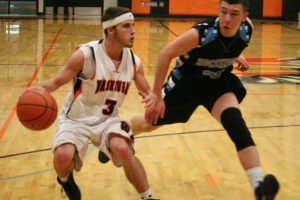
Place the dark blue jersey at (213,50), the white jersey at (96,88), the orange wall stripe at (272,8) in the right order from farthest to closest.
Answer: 1. the orange wall stripe at (272,8)
2. the white jersey at (96,88)
3. the dark blue jersey at (213,50)

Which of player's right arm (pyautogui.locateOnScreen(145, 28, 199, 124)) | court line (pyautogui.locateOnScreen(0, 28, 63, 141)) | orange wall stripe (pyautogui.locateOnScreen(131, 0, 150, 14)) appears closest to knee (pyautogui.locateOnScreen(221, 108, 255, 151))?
player's right arm (pyautogui.locateOnScreen(145, 28, 199, 124))

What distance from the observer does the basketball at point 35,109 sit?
353 centimetres

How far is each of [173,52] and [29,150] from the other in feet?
7.49

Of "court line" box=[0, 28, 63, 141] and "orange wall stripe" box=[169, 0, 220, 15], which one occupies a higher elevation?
"orange wall stripe" box=[169, 0, 220, 15]

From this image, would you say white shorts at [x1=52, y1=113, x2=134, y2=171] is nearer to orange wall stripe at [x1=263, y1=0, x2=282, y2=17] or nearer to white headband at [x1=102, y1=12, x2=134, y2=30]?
white headband at [x1=102, y1=12, x2=134, y2=30]

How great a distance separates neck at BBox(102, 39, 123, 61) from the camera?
3932 mm

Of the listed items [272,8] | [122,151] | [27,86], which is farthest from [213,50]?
[272,8]

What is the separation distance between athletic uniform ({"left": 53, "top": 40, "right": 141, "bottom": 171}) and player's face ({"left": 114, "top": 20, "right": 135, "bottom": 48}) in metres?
0.16

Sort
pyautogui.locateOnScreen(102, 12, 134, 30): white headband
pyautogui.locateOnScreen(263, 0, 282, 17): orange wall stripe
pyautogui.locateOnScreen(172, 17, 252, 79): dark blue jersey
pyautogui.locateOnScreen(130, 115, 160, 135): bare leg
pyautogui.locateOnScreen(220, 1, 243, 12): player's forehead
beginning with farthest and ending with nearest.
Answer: pyautogui.locateOnScreen(263, 0, 282, 17): orange wall stripe → pyautogui.locateOnScreen(130, 115, 160, 135): bare leg → pyautogui.locateOnScreen(102, 12, 134, 30): white headband → pyautogui.locateOnScreen(172, 17, 252, 79): dark blue jersey → pyautogui.locateOnScreen(220, 1, 243, 12): player's forehead

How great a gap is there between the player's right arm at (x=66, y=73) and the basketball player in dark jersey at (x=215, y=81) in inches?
23.9

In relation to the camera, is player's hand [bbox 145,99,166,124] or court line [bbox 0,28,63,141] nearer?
player's hand [bbox 145,99,166,124]

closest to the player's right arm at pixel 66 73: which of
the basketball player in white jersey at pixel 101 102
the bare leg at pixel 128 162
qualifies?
the basketball player in white jersey at pixel 101 102

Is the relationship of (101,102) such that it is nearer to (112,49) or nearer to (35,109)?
(112,49)

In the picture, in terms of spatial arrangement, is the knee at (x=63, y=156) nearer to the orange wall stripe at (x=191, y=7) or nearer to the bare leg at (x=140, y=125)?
the bare leg at (x=140, y=125)
